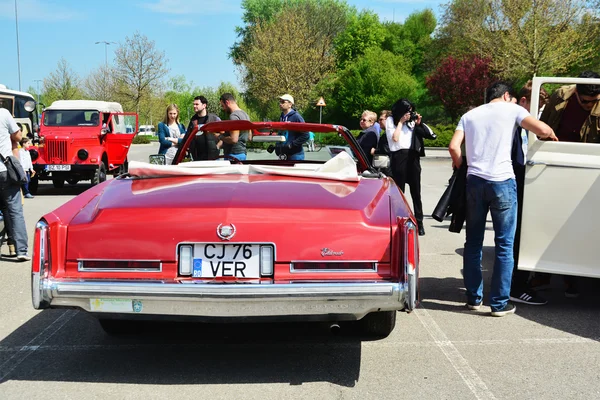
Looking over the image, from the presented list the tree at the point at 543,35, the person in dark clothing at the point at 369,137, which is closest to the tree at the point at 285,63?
the tree at the point at 543,35

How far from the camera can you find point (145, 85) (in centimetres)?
5688

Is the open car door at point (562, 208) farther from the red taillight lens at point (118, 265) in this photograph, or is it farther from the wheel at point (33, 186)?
the wheel at point (33, 186)

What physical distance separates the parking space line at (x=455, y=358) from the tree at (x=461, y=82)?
43.7 m

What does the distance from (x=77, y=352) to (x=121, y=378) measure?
0.63m

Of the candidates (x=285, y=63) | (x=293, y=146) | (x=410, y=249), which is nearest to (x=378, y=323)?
(x=410, y=249)

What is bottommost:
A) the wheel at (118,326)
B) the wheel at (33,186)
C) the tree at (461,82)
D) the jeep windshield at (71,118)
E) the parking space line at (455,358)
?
the wheel at (33,186)

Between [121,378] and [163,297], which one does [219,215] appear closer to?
[163,297]

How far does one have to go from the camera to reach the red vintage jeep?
15.9m

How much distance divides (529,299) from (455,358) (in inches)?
68.3

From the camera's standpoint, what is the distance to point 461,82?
4875 centimetres

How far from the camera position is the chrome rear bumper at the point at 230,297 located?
3.48 metres

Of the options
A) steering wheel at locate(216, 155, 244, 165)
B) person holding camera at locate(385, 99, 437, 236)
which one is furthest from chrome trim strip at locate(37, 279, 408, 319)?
person holding camera at locate(385, 99, 437, 236)

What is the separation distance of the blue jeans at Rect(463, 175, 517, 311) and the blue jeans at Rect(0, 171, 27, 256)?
4.92 m

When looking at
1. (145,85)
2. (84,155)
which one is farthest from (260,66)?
(84,155)
